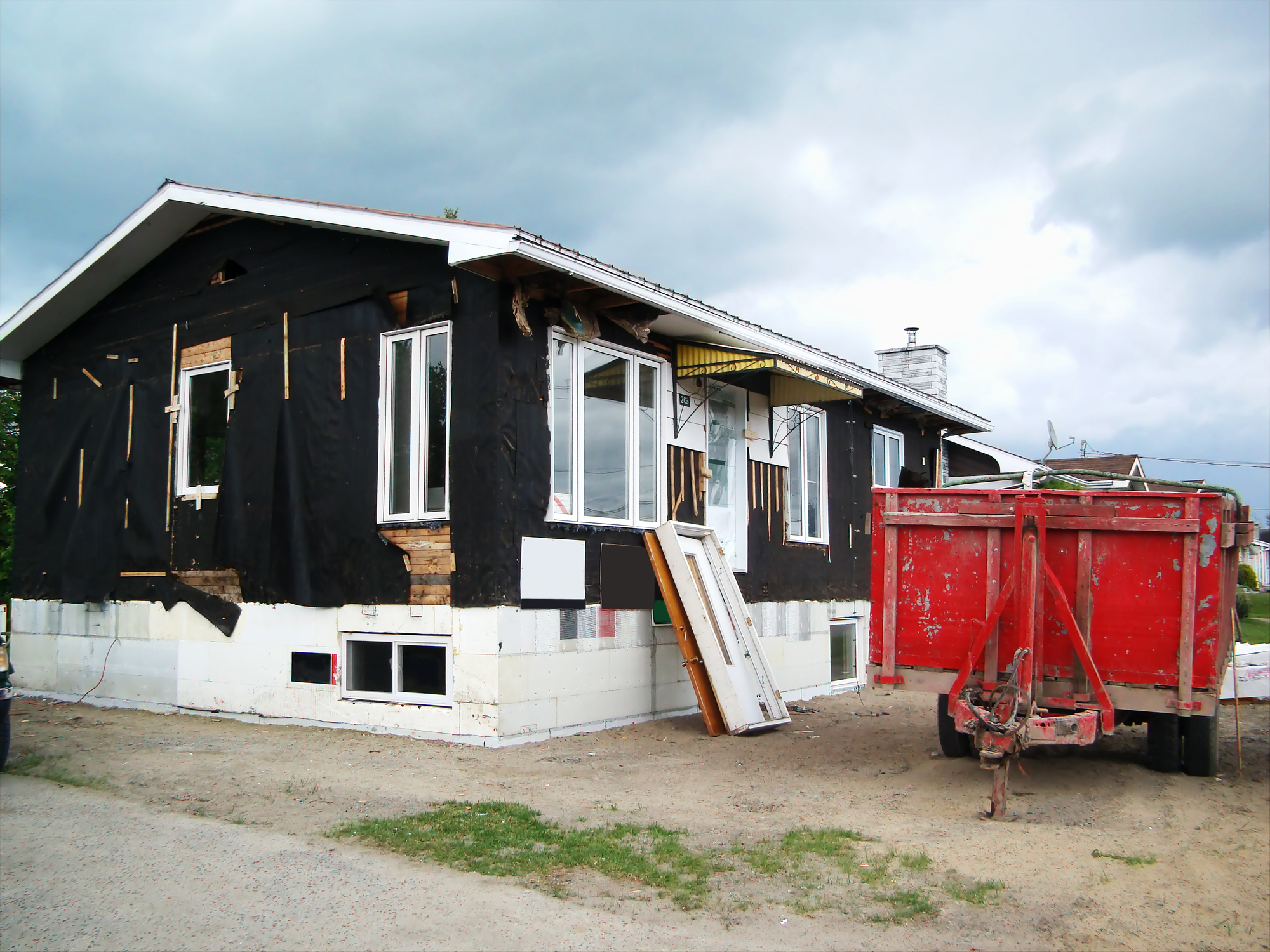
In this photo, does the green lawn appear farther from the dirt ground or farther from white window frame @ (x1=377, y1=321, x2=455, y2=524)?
white window frame @ (x1=377, y1=321, x2=455, y2=524)

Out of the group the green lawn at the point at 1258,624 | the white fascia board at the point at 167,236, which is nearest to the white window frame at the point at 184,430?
the white fascia board at the point at 167,236

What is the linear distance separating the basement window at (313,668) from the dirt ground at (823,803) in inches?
20.5

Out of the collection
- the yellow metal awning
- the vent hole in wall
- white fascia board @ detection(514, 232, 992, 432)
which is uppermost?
the vent hole in wall

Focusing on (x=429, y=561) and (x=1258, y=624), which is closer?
(x=429, y=561)

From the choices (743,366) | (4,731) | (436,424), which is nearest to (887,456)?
(743,366)

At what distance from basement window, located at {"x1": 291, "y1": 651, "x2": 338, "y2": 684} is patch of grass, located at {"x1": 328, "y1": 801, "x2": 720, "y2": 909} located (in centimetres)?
394

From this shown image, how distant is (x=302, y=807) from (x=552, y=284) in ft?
17.3

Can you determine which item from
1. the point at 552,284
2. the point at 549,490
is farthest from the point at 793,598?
the point at 552,284

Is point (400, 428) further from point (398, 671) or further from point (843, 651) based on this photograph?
point (843, 651)

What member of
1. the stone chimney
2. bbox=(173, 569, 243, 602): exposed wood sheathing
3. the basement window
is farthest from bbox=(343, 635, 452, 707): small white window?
the stone chimney

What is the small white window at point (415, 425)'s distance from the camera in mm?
10203

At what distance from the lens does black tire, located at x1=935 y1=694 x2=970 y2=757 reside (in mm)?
9406

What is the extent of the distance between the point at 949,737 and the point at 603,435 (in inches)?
177

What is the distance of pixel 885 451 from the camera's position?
1756 cm
